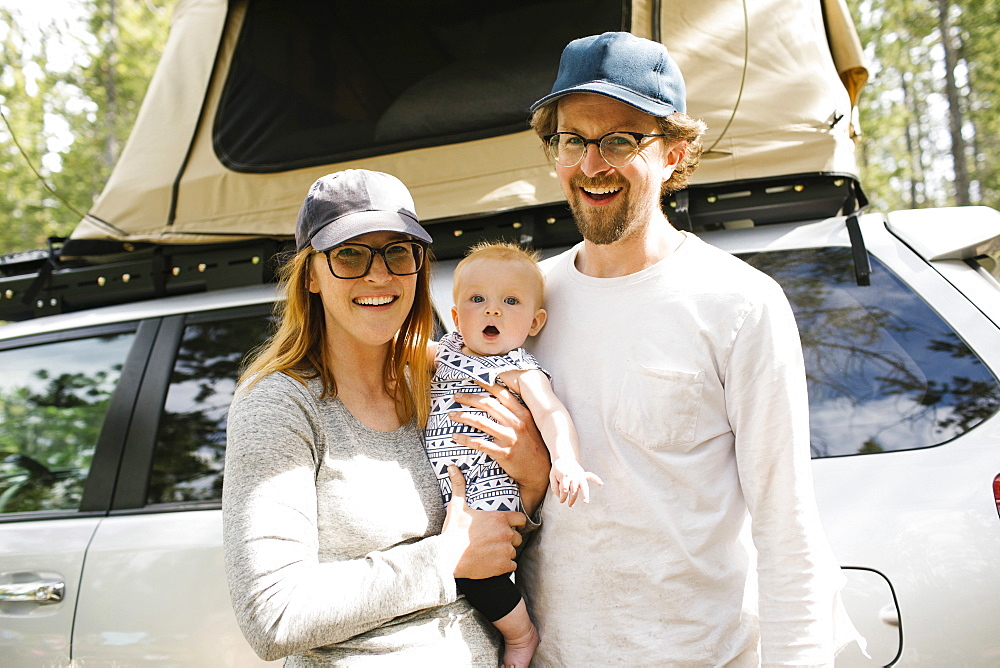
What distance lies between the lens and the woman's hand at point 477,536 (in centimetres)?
163

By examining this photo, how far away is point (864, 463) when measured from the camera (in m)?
2.07

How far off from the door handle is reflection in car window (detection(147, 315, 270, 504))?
1.17 feet

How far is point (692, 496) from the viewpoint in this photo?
1.65 metres

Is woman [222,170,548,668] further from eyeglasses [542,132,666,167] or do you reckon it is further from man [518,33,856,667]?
eyeglasses [542,132,666,167]

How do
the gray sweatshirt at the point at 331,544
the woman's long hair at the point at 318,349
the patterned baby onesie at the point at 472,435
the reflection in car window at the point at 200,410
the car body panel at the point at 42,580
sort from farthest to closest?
the reflection in car window at the point at 200,410 → the car body panel at the point at 42,580 → the patterned baby onesie at the point at 472,435 → the woman's long hair at the point at 318,349 → the gray sweatshirt at the point at 331,544

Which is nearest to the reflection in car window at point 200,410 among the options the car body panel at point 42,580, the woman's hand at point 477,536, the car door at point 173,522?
the car door at point 173,522

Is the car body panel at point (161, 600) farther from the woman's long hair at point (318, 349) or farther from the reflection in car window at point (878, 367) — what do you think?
the reflection in car window at point (878, 367)

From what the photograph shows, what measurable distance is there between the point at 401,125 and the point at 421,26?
2.33 ft

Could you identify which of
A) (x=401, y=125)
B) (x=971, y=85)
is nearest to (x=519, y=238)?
(x=401, y=125)

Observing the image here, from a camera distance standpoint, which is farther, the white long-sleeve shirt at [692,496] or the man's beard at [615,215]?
the man's beard at [615,215]

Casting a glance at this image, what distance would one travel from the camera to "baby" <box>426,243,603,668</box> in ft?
5.51

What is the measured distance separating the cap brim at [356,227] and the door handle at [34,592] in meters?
1.54

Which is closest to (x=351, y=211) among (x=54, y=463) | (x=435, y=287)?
(x=435, y=287)

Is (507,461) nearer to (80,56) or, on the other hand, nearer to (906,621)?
(906,621)
